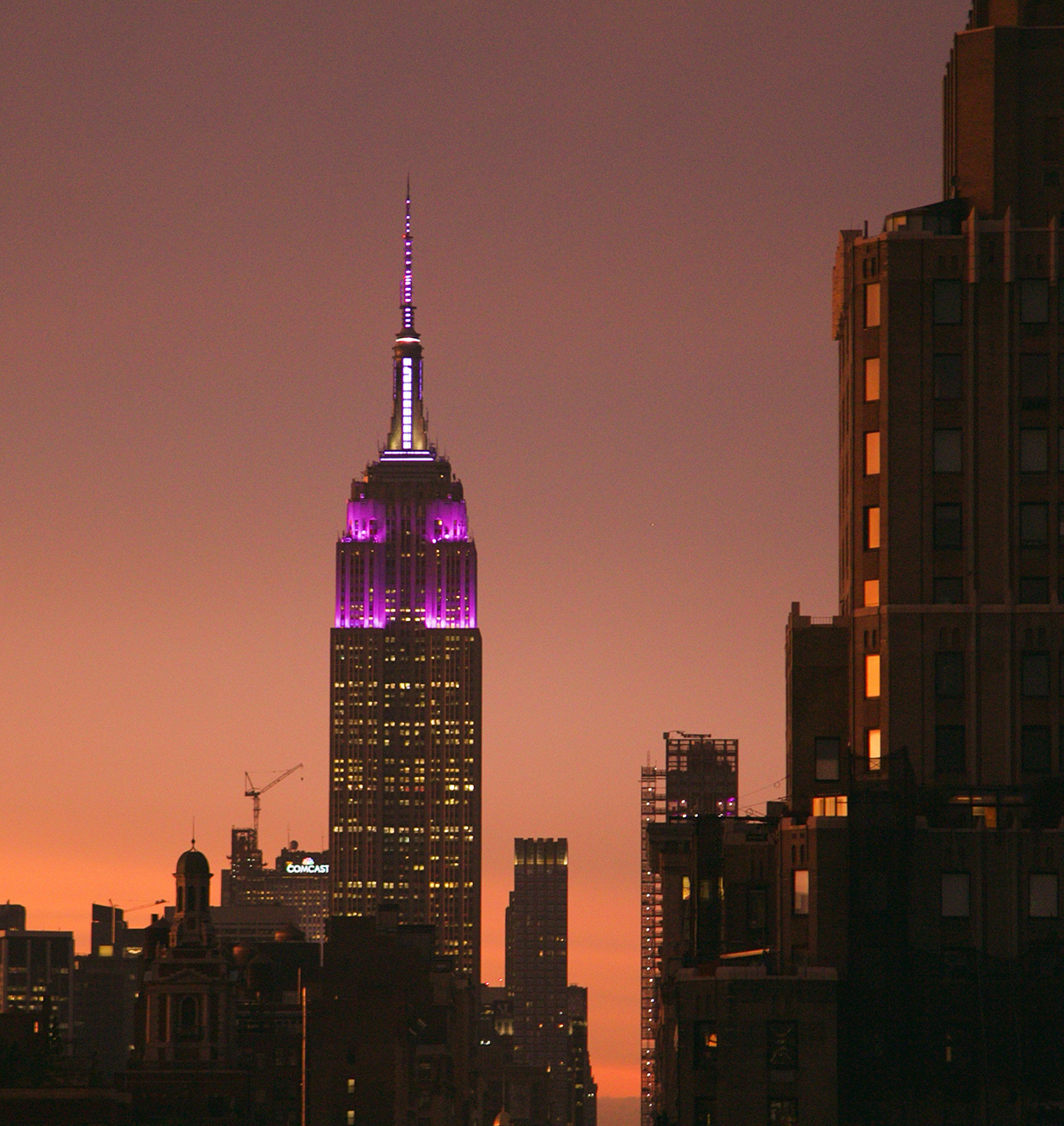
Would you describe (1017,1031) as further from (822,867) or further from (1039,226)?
(1039,226)

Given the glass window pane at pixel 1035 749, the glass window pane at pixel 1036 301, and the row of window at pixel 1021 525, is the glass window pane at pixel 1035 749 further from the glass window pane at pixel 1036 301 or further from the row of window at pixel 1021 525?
the glass window pane at pixel 1036 301

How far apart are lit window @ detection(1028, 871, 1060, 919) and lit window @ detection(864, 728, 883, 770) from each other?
34.6ft

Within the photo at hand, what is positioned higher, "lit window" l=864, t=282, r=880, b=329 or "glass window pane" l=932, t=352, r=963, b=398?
"lit window" l=864, t=282, r=880, b=329

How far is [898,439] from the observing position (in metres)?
138

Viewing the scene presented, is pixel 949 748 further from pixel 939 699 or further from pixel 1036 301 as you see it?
pixel 1036 301

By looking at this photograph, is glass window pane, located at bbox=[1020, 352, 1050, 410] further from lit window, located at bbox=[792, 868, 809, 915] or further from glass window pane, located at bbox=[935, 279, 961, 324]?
lit window, located at bbox=[792, 868, 809, 915]

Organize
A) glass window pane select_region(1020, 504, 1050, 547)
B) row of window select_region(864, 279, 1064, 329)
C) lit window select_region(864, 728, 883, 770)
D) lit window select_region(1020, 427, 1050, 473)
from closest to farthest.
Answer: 1. lit window select_region(864, 728, 883, 770)
2. glass window pane select_region(1020, 504, 1050, 547)
3. lit window select_region(1020, 427, 1050, 473)
4. row of window select_region(864, 279, 1064, 329)

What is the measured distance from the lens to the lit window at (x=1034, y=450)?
138 meters

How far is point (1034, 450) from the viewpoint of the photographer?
13800cm

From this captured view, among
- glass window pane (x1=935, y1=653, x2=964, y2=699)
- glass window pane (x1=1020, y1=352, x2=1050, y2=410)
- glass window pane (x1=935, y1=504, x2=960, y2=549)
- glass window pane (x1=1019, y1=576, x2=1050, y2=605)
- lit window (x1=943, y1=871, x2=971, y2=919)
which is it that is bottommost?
lit window (x1=943, y1=871, x2=971, y2=919)

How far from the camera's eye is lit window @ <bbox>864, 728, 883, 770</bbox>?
445 feet

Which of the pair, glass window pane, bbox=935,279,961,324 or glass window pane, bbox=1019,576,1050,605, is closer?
glass window pane, bbox=1019,576,1050,605

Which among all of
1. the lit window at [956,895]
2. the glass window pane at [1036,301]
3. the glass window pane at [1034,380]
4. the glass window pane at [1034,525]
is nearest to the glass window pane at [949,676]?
the glass window pane at [1034,525]

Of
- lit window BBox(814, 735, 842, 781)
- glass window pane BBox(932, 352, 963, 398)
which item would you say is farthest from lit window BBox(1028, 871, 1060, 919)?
glass window pane BBox(932, 352, 963, 398)
